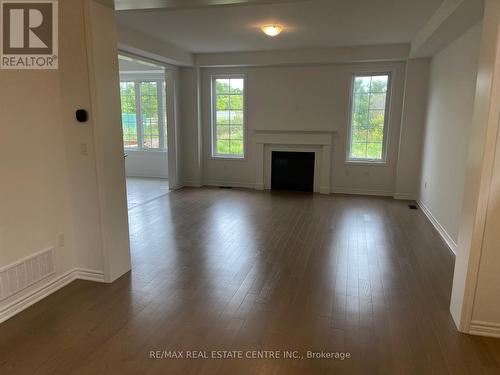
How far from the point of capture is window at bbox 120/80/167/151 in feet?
27.5

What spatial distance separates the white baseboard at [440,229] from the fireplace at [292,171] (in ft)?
7.13

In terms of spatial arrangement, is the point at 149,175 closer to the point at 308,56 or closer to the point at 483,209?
the point at 308,56

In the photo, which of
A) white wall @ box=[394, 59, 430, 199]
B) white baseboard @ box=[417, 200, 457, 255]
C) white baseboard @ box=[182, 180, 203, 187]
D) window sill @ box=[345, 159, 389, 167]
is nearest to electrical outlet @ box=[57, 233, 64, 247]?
white baseboard @ box=[417, 200, 457, 255]

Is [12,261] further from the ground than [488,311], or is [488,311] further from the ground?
[12,261]

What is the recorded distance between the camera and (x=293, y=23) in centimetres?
453

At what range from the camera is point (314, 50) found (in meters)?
6.25

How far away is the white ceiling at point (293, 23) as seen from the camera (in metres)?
3.83

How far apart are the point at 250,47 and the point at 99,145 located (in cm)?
417

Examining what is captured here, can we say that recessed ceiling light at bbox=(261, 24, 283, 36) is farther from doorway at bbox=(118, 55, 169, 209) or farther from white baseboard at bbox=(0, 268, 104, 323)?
doorway at bbox=(118, 55, 169, 209)

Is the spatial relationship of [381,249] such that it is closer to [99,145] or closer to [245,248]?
[245,248]

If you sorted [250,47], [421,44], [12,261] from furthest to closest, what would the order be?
[250,47] → [421,44] → [12,261]

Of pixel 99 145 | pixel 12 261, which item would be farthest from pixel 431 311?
pixel 12 261

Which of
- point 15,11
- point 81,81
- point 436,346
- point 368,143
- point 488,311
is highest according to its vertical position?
point 15,11

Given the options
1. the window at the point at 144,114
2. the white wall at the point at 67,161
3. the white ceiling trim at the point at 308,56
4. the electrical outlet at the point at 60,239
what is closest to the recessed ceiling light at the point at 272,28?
the white ceiling trim at the point at 308,56
